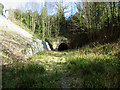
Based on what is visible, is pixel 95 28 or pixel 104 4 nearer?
pixel 104 4

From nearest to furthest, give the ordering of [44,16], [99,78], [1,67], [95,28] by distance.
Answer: [99,78], [1,67], [95,28], [44,16]

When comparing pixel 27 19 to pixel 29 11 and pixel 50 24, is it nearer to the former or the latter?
pixel 29 11

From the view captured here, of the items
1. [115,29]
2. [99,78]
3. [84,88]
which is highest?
[115,29]

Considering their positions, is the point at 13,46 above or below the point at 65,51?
above

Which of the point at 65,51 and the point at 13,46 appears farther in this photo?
the point at 65,51

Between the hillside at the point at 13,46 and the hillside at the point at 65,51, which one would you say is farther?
the hillside at the point at 13,46

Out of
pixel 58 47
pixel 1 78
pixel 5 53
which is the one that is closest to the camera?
pixel 1 78

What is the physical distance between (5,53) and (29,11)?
23064 millimetres

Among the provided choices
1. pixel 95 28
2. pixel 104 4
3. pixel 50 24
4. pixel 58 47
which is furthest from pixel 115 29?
pixel 50 24

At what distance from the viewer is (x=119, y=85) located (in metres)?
2.07

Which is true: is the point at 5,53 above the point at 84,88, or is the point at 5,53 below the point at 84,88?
above

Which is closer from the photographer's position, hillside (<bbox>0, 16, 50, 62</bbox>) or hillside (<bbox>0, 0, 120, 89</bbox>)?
hillside (<bbox>0, 0, 120, 89</bbox>)

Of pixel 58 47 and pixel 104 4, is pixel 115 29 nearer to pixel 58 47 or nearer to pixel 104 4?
pixel 104 4

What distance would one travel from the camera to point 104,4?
8.23 meters
